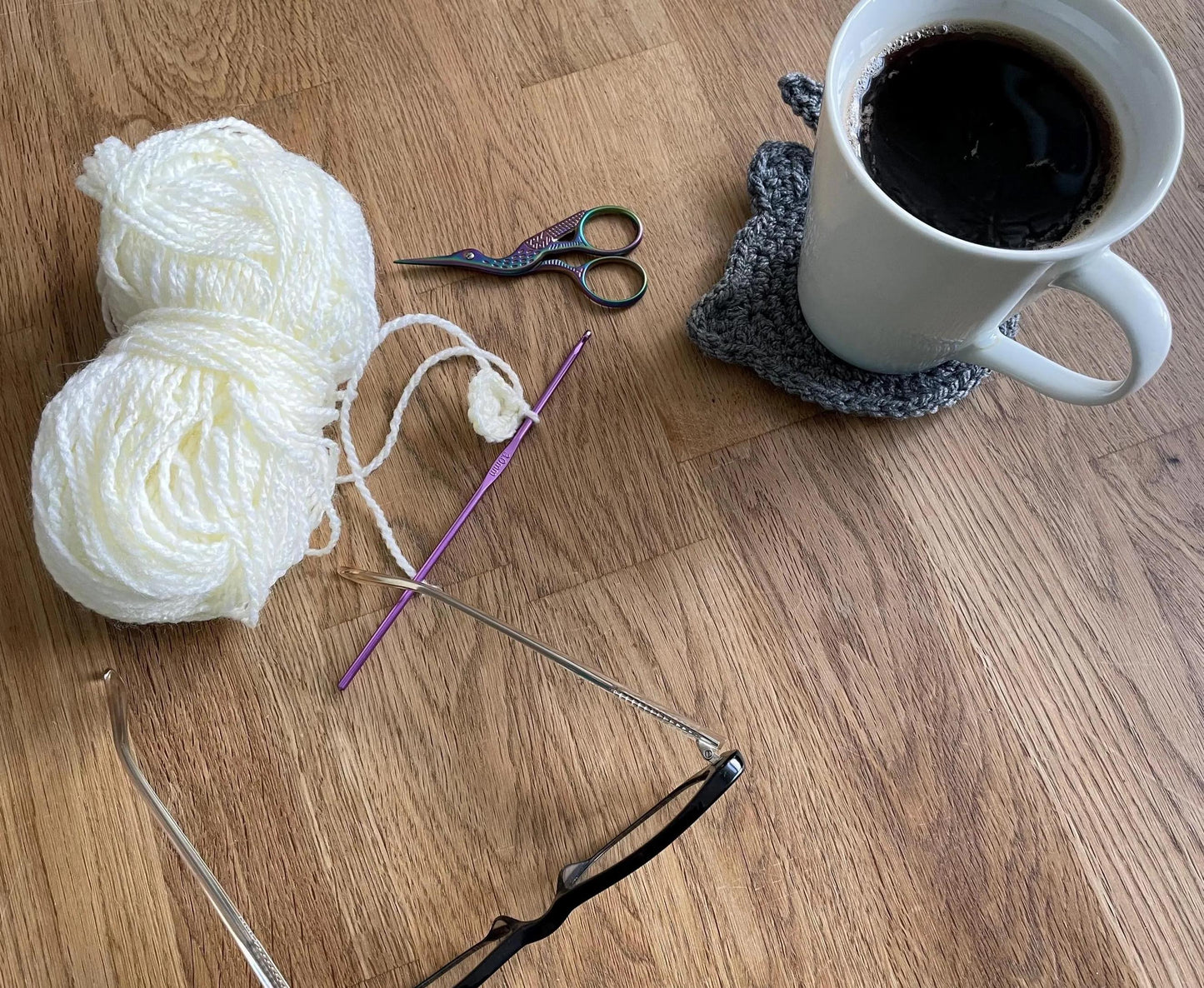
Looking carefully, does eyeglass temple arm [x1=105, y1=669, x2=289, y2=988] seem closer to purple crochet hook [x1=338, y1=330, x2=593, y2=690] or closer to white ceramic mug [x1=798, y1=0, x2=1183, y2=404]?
purple crochet hook [x1=338, y1=330, x2=593, y2=690]

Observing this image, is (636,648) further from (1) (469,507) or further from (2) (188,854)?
(2) (188,854)

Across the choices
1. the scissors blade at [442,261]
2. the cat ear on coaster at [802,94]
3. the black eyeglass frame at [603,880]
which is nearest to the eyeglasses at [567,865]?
the black eyeglass frame at [603,880]

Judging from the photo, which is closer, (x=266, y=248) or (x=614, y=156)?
(x=266, y=248)

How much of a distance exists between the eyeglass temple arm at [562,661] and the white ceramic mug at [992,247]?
0.66 feet

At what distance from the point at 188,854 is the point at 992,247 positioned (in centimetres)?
42

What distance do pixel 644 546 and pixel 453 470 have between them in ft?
0.34

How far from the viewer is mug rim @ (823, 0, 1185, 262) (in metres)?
0.36

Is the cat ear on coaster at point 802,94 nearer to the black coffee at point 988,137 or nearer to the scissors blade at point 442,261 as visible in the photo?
the black coffee at point 988,137

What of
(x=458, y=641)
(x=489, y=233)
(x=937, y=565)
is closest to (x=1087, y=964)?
(x=937, y=565)

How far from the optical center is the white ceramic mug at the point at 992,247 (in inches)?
14.8

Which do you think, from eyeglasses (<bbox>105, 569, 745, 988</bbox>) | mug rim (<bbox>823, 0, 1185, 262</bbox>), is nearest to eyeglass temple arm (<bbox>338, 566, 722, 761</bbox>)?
eyeglasses (<bbox>105, 569, 745, 988</bbox>)

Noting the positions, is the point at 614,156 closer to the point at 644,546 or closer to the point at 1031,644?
the point at 644,546

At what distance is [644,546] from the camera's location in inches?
18.8

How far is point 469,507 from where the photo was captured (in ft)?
1.56
